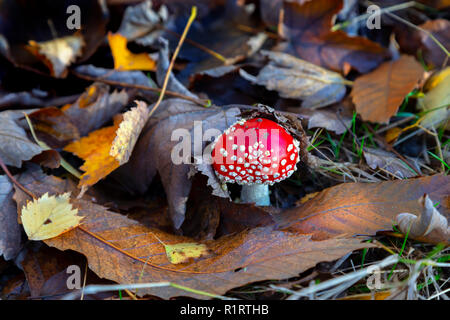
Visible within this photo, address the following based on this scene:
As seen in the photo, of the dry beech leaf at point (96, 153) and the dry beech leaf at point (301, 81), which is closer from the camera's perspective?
the dry beech leaf at point (96, 153)

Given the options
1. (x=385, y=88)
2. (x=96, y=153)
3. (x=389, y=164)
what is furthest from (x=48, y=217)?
(x=385, y=88)

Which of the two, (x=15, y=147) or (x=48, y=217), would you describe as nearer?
(x=48, y=217)

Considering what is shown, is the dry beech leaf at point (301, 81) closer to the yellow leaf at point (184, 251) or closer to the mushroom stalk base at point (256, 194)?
the mushroom stalk base at point (256, 194)

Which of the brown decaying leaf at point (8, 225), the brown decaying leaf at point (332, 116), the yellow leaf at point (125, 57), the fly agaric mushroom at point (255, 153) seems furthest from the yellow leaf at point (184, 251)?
the yellow leaf at point (125, 57)

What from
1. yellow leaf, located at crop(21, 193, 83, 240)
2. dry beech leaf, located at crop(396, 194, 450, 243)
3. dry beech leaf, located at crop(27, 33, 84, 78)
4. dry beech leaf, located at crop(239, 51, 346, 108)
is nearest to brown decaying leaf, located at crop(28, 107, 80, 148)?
dry beech leaf, located at crop(27, 33, 84, 78)

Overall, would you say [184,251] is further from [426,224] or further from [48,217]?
[426,224]

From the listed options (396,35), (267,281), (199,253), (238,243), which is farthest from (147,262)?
(396,35)
